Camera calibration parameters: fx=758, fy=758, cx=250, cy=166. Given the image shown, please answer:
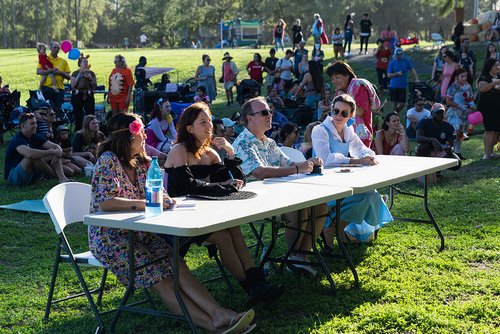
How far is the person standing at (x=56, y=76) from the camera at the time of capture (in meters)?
15.5

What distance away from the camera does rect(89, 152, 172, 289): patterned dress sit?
4.39m

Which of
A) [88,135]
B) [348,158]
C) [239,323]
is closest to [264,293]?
[239,323]

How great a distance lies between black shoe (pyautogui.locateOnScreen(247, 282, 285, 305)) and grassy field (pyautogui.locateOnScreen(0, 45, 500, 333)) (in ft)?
0.38

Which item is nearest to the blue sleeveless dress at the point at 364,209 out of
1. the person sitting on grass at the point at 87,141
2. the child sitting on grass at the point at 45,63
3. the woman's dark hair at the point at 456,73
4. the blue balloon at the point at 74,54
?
the person sitting on grass at the point at 87,141

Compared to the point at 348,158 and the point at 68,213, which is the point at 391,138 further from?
the point at 68,213

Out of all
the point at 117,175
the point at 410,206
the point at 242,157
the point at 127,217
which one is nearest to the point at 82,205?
the point at 117,175

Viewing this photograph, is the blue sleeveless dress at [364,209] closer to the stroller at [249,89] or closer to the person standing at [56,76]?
the stroller at [249,89]

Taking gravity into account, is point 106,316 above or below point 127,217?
below

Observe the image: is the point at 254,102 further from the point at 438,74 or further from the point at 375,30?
the point at 375,30

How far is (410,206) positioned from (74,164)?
499 cm

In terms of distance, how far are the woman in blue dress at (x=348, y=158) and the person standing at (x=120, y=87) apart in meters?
9.08

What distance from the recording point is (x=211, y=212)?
164 inches

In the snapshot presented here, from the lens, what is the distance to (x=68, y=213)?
4746 millimetres

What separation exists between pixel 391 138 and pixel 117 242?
18.3ft
